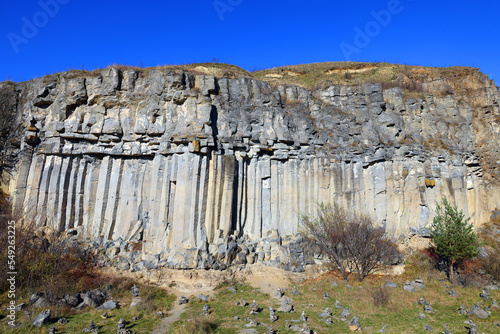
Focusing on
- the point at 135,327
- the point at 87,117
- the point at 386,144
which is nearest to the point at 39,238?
the point at 87,117

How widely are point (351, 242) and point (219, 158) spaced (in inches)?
400

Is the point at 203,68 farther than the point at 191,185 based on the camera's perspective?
Yes

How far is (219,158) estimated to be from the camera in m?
23.4

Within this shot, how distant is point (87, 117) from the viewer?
81.5 feet

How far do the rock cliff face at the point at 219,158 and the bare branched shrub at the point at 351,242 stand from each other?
167 centimetres

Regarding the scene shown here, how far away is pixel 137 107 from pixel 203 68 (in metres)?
8.96

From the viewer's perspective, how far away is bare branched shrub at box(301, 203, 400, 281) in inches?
817

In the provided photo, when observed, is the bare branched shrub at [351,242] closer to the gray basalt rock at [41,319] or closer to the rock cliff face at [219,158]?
the rock cliff face at [219,158]

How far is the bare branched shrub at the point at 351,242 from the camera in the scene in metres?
20.8

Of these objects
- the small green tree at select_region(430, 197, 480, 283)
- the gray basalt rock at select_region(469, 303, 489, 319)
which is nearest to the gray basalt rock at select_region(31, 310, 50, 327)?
the gray basalt rock at select_region(469, 303, 489, 319)

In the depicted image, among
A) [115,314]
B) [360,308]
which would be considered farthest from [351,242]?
[115,314]

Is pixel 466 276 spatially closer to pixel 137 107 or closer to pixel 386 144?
pixel 386 144

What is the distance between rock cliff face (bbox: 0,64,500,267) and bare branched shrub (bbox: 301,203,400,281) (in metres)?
1.67

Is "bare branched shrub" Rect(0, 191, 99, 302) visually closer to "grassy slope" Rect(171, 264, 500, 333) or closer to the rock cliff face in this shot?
the rock cliff face
